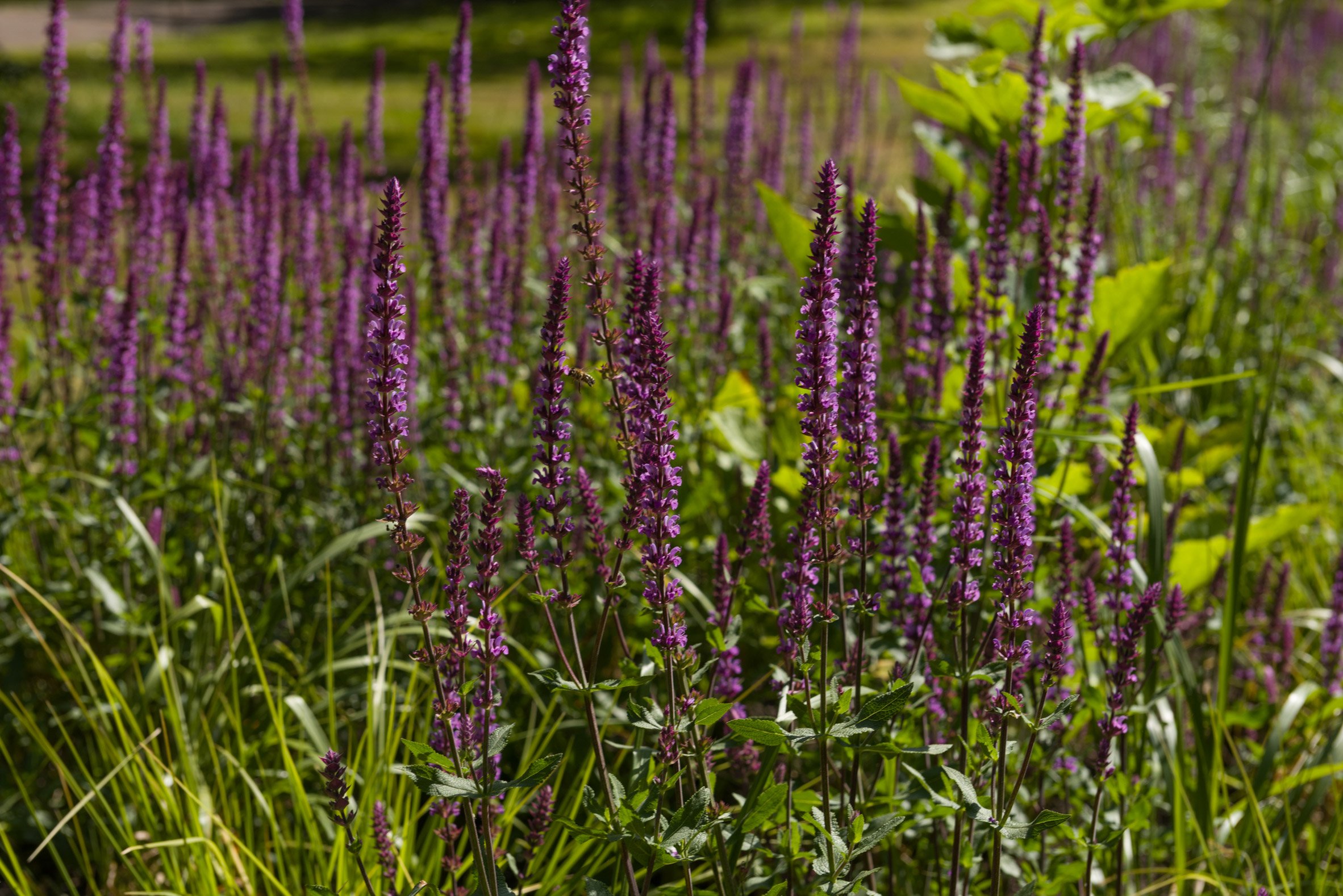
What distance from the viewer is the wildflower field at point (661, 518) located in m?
2.13

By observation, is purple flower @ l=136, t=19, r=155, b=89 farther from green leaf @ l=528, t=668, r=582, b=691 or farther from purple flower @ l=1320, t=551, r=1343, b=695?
purple flower @ l=1320, t=551, r=1343, b=695

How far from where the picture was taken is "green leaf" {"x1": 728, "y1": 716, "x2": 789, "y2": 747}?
6.53ft

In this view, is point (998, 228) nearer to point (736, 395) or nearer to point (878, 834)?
point (736, 395)

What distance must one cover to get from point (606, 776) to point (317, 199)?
4.19m

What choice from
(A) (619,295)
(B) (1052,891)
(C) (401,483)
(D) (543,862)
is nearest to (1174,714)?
(B) (1052,891)

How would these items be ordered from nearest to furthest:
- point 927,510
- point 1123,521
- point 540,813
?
point 540,813, point 927,510, point 1123,521

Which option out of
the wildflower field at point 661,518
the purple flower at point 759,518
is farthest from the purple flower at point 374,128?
the purple flower at point 759,518

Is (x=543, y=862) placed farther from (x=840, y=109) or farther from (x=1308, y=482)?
(x=840, y=109)

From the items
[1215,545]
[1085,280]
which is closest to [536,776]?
[1085,280]

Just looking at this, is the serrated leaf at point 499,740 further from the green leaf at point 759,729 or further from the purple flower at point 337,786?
the green leaf at point 759,729

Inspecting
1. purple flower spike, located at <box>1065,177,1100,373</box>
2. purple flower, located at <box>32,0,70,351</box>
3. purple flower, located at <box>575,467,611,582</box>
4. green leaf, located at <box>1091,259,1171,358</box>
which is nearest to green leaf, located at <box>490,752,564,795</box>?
purple flower, located at <box>575,467,611,582</box>

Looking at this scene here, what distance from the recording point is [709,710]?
80.4 inches

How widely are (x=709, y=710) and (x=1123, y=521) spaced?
1322mm

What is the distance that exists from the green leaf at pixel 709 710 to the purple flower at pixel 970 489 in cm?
52
